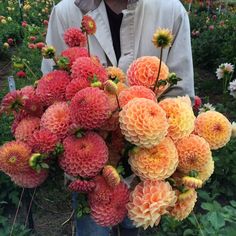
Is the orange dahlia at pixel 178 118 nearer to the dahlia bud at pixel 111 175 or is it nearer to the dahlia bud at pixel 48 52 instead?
the dahlia bud at pixel 111 175

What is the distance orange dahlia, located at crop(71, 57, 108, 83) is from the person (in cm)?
53

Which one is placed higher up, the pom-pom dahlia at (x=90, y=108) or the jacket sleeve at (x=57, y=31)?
the pom-pom dahlia at (x=90, y=108)

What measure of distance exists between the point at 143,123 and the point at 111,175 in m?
0.14

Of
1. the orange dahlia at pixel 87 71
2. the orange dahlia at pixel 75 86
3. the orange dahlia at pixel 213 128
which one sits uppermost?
the orange dahlia at pixel 87 71

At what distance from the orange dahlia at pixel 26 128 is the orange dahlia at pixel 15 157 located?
0.12ft

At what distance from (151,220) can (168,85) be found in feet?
1.26

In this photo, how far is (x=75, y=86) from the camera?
1.04 metres

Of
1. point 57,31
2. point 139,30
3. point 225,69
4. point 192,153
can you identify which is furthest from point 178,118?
point 225,69

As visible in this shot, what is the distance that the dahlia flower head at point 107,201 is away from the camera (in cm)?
101

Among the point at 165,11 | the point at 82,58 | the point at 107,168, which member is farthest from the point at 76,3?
the point at 107,168

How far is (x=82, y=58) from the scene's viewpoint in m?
1.08

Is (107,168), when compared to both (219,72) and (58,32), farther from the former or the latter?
(219,72)

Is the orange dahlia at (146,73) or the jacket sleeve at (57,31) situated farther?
the jacket sleeve at (57,31)

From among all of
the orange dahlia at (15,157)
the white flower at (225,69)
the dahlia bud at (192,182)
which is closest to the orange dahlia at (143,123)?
the dahlia bud at (192,182)
